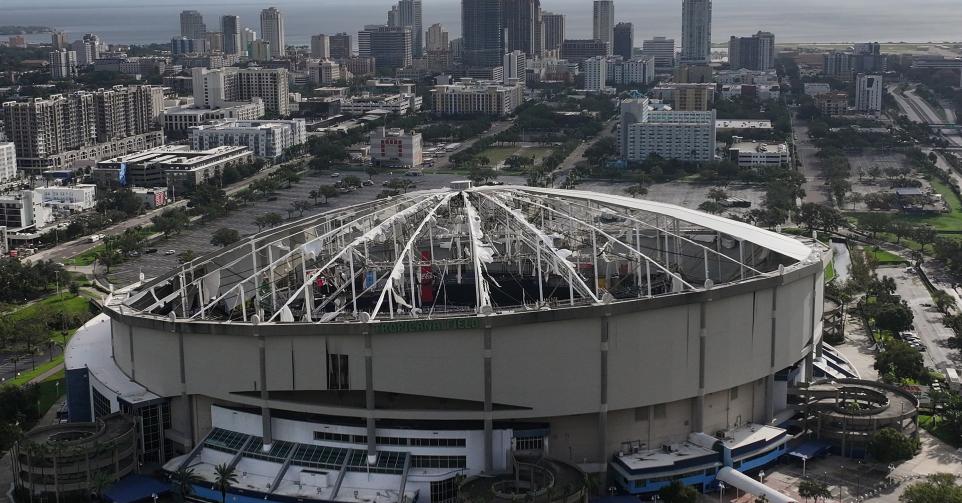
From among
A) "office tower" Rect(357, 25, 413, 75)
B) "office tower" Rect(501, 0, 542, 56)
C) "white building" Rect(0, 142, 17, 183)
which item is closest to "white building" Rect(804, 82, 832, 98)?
"office tower" Rect(501, 0, 542, 56)

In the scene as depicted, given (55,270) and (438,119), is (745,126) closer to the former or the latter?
(438,119)

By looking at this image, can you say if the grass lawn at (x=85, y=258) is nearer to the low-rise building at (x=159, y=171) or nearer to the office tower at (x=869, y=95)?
the low-rise building at (x=159, y=171)

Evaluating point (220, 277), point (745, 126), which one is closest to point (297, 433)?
point (220, 277)

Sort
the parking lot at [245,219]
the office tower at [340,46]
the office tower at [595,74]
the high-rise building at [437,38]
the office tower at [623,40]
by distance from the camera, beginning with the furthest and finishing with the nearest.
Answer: the high-rise building at [437,38] → the office tower at [340,46] → the office tower at [623,40] → the office tower at [595,74] → the parking lot at [245,219]

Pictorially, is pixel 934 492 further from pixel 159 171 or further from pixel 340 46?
pixel 340 46

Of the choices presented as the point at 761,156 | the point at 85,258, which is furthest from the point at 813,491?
the point at 761,156

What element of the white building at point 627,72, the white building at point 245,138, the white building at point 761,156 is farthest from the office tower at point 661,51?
the white building at point 245,138
